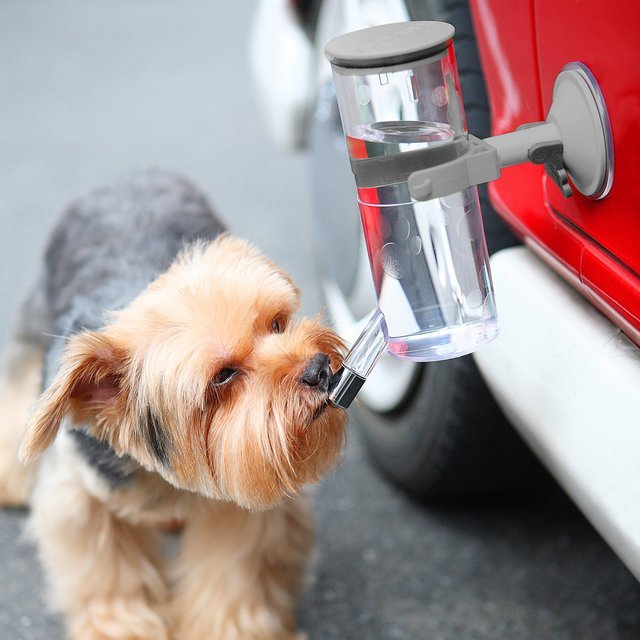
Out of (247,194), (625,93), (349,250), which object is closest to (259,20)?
(247,194)

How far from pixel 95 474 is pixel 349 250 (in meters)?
1.11

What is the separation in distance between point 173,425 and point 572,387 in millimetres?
739

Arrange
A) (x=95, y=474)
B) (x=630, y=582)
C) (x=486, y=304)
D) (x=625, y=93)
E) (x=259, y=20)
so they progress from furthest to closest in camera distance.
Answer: (x=259, y=20), (x=630, y=582), (x=95, y=474), (x=486, y=304), (x=625, y=93)

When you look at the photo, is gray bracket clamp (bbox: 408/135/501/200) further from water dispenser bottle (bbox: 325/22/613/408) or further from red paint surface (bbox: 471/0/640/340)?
red paint surface (bbox: 471/0/640/340)

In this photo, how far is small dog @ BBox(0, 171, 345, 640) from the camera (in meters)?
1.67

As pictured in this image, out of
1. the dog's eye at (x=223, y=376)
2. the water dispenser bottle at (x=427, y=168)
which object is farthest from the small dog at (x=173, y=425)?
the water dispenser bottle at (x=427, y=168)

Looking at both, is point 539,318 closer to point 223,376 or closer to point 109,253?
point 223,376

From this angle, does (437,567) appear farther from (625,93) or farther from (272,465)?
(625,93)

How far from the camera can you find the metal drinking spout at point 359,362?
1611 mm

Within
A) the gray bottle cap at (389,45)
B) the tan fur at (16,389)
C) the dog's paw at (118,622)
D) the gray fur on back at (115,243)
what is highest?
the gray bottle cap at (389,45)

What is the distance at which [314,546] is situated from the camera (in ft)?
7.45

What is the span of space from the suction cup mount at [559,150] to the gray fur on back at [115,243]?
86 cm

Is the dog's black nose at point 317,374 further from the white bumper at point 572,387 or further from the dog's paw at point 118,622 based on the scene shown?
the dog's paw at point 118,622

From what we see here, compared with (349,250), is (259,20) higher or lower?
higher
